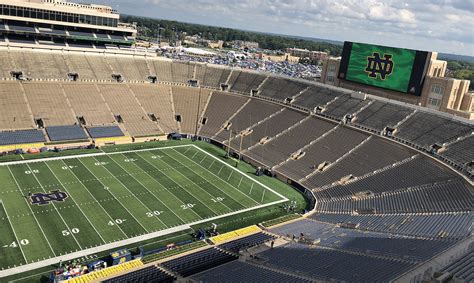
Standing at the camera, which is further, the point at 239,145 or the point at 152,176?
the point at 239,145

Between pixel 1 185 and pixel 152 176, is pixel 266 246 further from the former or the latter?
pixel 1 185

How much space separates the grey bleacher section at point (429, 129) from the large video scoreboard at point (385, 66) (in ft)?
12.7

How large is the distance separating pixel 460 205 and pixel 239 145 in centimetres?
2579

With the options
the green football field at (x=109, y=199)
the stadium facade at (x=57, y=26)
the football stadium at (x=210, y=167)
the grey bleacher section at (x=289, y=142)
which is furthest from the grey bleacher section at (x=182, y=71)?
the grey bleacher section at (x=289, y=142)

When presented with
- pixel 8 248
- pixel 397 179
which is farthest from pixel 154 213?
pixel 397 179

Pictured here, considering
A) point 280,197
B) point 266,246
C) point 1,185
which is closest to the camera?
point 266,246

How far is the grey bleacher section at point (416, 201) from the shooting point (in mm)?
32344

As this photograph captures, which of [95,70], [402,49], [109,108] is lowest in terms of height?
[109,108]

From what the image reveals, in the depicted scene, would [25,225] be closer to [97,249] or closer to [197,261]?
[97,249]

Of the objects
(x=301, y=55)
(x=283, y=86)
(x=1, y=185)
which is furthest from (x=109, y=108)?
(x=301, y=55)

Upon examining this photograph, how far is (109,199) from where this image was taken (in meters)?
33.8

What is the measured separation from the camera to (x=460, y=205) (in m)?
31.6

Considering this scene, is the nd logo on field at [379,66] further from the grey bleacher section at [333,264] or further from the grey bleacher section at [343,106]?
the grey bleacher section at [333,264]

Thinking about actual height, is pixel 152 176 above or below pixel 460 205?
below
